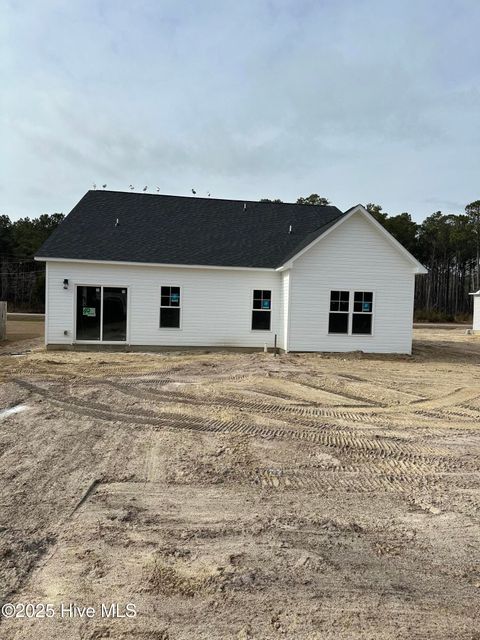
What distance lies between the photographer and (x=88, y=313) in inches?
669

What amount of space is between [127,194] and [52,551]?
1944cm

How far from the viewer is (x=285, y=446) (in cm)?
631

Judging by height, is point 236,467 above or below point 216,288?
below

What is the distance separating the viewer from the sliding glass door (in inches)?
668

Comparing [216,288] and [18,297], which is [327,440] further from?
[18,297]

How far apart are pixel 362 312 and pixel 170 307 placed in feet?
23.3

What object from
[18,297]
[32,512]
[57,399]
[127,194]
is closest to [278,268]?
[127,194]

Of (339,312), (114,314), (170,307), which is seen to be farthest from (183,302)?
(339,312)

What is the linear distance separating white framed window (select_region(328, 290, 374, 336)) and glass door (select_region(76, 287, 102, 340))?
27.8ft

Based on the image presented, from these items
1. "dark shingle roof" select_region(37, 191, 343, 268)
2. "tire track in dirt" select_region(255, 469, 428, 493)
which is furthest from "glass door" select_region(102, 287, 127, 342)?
"tire track in dirt" select_region(255, 469, 428, 493)

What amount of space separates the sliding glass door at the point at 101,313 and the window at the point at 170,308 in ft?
4.42

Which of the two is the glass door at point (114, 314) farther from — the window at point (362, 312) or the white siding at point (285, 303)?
the window at point (362, 312)

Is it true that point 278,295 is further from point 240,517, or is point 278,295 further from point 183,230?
point 240,517

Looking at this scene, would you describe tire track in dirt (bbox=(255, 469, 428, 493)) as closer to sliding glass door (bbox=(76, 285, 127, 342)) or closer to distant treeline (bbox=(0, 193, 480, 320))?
sliding glass door (bbox=(76, 285, 127, 342))
